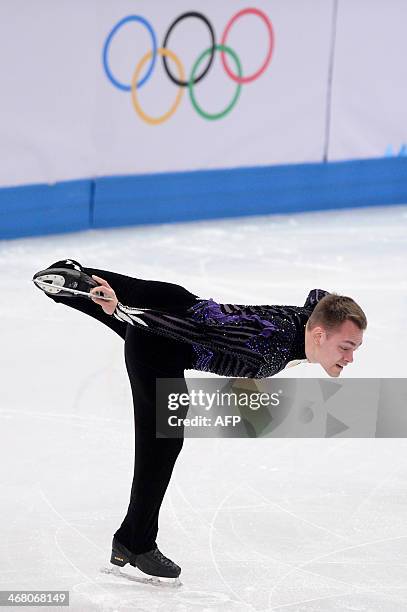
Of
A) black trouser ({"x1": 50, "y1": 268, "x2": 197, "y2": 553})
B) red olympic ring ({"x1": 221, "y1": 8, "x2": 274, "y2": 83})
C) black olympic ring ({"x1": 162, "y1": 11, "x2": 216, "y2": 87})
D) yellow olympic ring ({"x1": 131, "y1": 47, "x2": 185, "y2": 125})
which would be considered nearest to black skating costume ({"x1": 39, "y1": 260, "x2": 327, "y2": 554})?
black trouser ({"x1": 50, "y1": 268, "x2": 197, "y2": 553})

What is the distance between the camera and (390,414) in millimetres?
5086

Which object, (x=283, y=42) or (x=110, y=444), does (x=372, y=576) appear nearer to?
(x=110, y=444)

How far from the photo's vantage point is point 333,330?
3221 millimetres

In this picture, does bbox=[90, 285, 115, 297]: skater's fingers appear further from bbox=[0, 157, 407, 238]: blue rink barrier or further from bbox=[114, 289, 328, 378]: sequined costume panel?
bbox=[0, 157, 407, 238]: blue rink barrier

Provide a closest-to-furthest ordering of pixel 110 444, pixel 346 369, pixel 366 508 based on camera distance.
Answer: pixel 366 508, pixel 110 444, pixel 346 369

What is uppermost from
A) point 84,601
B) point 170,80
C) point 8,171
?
point 170,80

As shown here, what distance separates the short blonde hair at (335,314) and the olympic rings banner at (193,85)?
5.24m

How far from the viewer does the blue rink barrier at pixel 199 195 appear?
8.41m

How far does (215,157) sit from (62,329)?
3.37 meters

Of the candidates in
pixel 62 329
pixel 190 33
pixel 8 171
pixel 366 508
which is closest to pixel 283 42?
pixel 190 33

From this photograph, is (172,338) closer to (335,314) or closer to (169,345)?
(169,345)

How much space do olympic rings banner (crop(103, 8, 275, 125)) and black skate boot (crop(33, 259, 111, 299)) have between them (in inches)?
209

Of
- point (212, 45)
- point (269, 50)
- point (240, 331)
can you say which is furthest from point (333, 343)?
point (269, 50)

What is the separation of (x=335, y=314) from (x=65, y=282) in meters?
0.75
